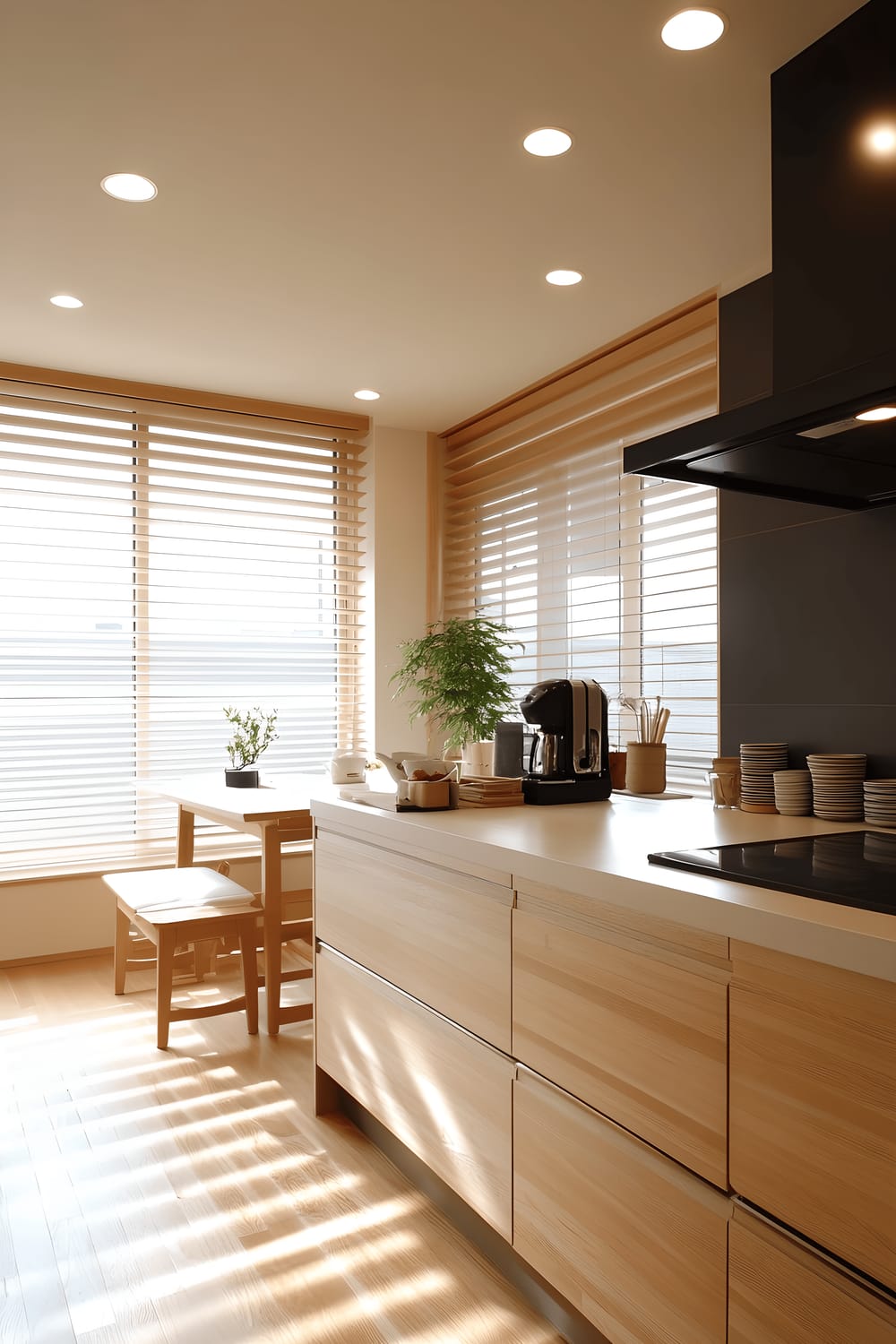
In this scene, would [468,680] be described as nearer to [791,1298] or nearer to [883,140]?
[883,140]

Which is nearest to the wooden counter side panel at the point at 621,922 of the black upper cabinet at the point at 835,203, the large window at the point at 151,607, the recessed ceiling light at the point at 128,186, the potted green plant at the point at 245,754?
the black upper cabinet at the point at 835,203

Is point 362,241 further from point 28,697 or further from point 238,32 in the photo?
point 28,697

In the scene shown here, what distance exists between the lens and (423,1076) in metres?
1.97

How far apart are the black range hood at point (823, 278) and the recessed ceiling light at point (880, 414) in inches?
0.9

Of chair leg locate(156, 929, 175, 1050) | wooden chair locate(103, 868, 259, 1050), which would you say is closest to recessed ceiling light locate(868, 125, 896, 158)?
wooden chair locate(103, 868, 259, 1050)

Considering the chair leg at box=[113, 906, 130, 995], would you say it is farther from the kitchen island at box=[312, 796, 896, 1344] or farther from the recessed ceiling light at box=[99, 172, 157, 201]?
the recessed ceiling light at box=[99, 172, 157, 201]

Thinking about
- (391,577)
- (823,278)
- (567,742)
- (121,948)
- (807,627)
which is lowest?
(121,948)

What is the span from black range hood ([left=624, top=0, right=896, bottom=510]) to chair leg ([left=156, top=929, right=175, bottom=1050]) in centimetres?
206

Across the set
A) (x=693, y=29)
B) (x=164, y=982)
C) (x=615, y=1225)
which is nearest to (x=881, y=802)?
(x=615, y=1225)

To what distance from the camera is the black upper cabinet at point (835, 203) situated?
1775 mm

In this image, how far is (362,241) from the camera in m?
2.91

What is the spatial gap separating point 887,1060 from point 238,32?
2.18 meters

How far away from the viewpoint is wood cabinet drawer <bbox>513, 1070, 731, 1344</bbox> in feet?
4.12

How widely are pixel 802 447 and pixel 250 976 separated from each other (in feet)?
7.80
